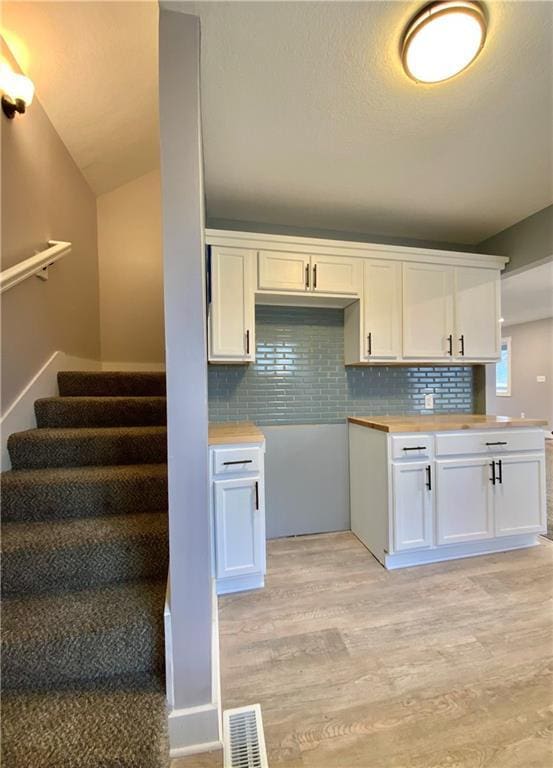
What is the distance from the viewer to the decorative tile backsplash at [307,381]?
255cm

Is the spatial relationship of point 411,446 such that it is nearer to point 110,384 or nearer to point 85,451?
point 85,451

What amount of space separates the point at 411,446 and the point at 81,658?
2014 mm

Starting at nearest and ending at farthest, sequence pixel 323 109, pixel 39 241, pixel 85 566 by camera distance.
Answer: pixel 85 566 < pixel 323 109 < pixel 39 241

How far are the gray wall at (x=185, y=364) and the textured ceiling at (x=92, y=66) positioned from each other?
1168mm

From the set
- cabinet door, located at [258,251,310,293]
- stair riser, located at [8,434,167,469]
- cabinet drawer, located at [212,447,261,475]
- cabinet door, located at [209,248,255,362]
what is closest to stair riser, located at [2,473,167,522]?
stair riser, located at [8,434,167,469]

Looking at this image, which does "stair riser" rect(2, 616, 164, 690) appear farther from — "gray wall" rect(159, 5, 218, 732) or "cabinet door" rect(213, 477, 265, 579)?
"cabinet door" rect(213, 477, 265, 579)

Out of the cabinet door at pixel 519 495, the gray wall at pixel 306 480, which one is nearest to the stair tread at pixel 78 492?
the gray wall at pixel 306 480

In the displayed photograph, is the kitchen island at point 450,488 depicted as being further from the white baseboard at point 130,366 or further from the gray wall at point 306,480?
the white baseboard at point 130,366

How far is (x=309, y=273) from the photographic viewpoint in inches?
91.2

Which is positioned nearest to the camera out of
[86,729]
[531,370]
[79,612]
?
[86,729]

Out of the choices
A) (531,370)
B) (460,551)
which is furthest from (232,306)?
(531,370)

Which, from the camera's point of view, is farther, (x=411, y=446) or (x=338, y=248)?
(x=338, y=248)

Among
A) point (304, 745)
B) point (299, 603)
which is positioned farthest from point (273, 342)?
point (304, 745)

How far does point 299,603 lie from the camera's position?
5.97ft
